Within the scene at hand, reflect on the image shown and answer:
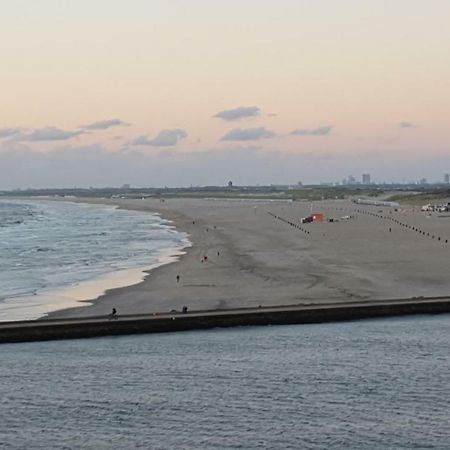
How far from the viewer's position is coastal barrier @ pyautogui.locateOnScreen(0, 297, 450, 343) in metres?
41.7

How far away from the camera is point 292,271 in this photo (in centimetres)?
6475

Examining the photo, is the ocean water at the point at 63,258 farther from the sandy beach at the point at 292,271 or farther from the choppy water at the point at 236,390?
the choppy water at the point at 236,390

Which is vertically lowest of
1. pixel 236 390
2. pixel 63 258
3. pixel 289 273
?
pixel 236 390

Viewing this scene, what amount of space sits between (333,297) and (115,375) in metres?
20.0

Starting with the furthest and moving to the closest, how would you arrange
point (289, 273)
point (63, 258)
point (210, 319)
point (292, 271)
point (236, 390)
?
1. point (63, 258)
2. point (292, 271)
3. point (289, 273)
4. point (210, 319)
5. point (236, 390)

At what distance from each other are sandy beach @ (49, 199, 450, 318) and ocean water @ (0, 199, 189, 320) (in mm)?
3246

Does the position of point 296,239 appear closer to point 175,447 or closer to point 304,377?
point 304,377

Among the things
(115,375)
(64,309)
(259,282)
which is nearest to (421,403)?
(115,375)

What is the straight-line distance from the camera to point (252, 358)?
37.5 metres

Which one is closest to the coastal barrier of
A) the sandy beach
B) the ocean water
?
the sandy beach

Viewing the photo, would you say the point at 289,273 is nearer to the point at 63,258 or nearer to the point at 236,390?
the point at 63,258

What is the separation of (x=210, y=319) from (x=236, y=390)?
36.5ft

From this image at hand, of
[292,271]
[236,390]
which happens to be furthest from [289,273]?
[236,390]

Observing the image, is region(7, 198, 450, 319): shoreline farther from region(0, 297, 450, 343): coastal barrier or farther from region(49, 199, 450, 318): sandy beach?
region(0, 297, 450, 343): coastal barrier
